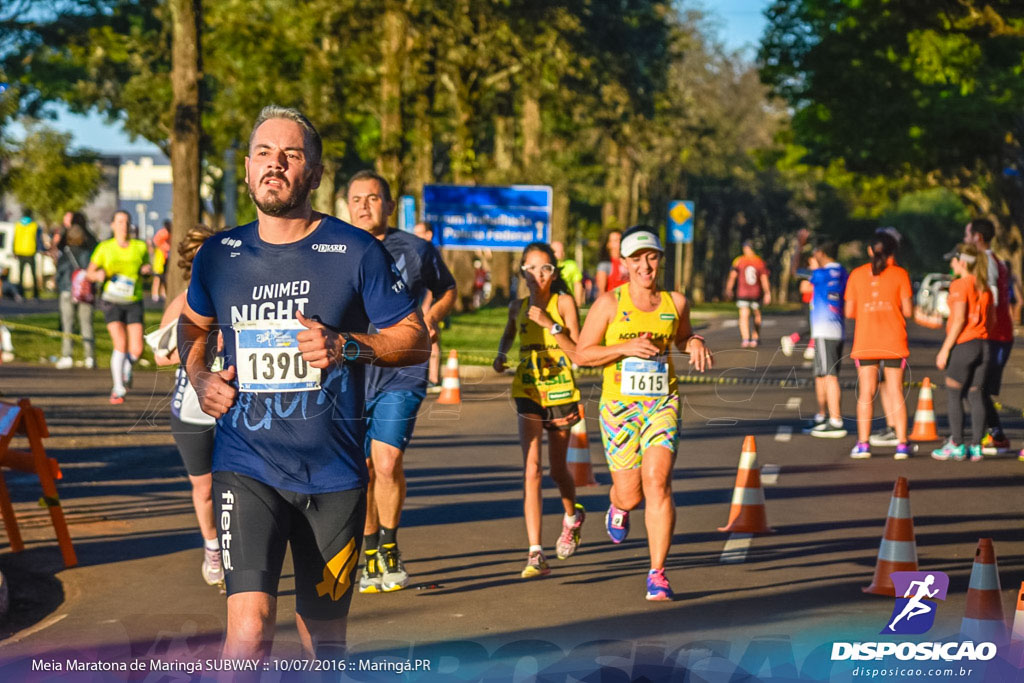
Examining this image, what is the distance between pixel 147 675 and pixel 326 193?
158 feet

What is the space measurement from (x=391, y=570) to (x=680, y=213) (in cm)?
2865

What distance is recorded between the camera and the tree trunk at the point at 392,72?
2717cm

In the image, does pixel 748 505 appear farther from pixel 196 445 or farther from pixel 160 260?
pixel 160 260

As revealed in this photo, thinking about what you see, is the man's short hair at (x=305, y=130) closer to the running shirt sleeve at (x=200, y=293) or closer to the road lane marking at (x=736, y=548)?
the running shirt sleeve at (x=200, y=293)

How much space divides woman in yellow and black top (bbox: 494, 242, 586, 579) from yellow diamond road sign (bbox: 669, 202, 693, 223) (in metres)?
27.3

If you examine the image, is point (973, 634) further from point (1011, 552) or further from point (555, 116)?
point (555, 116)

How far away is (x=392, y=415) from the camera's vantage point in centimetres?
783

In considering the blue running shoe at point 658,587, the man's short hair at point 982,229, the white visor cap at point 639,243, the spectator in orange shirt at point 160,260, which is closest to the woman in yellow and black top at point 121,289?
the spectator in orange shirt at point 160,260

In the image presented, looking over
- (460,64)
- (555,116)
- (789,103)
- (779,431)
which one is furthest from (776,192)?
(779,431)

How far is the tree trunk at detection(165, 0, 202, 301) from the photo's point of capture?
22188 mm

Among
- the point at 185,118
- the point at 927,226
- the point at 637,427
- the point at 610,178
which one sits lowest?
the point at 637,427

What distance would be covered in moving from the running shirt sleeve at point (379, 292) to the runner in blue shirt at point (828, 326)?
1057cm

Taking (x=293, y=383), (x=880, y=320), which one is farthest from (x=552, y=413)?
(x=880, y=320)

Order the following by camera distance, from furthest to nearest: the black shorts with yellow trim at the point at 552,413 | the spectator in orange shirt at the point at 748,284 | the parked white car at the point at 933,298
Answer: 1. the parked white car at the point at 933,298
2. the spectator in orange shirt at the point at 748,284
3. the black shorts with yellow trim at the point at 552,413
